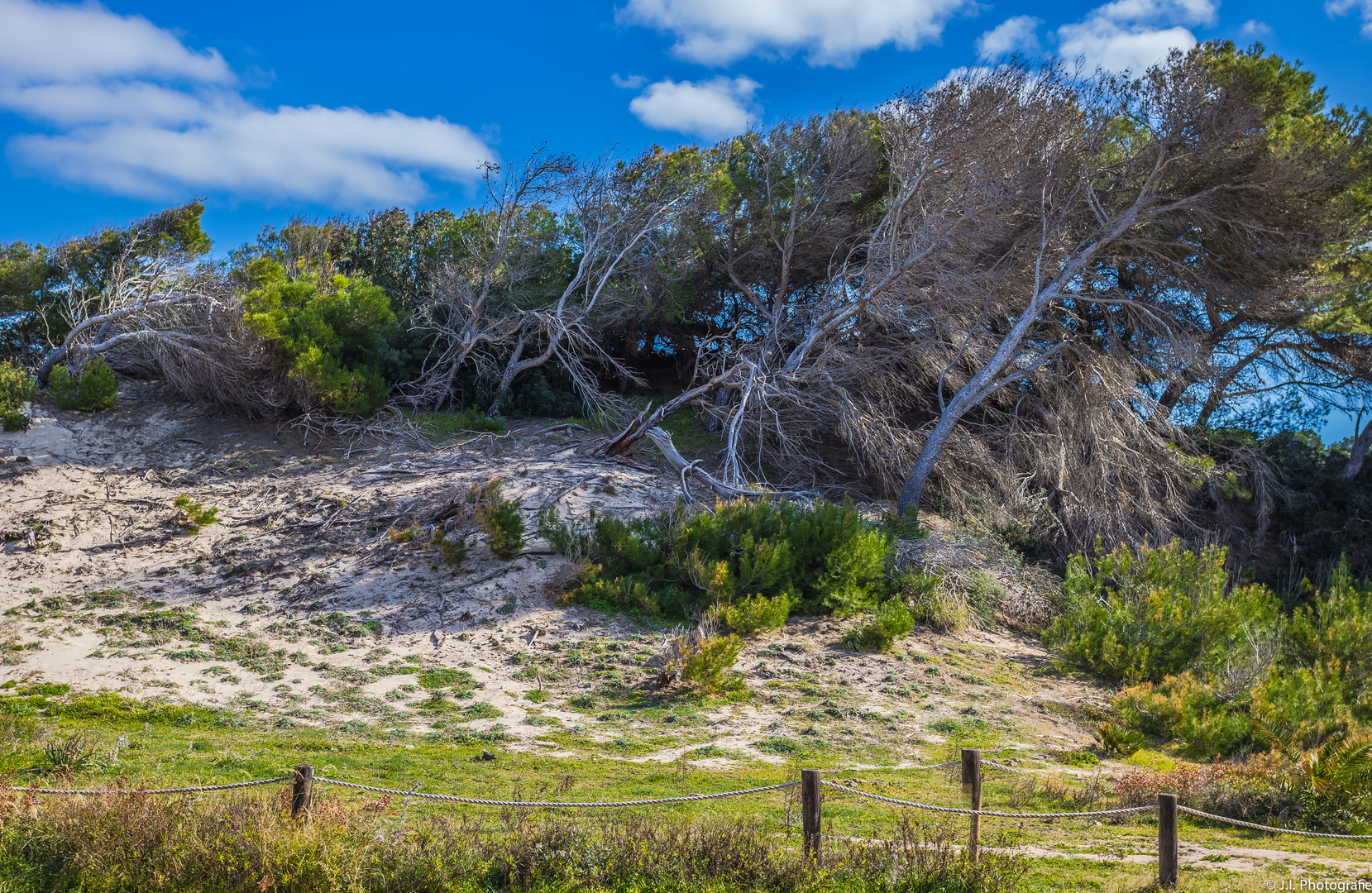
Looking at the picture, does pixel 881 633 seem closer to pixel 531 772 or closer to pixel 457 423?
pixel 531 772

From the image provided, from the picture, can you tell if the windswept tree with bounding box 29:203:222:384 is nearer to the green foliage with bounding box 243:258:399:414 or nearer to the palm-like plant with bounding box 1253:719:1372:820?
the green foliage with bounding box 243:258:399:414

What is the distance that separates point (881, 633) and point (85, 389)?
15.6m

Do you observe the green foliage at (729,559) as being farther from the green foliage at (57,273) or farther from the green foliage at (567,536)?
the green foliage at (57,273)

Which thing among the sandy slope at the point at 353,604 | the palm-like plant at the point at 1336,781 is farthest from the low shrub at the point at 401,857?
the palm-like plant at the point at 1336,781

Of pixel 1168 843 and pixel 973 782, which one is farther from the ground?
pixel 973 782

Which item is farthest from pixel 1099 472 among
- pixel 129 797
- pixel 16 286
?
pixel 16 286

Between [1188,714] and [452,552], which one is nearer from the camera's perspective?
[1188,714]

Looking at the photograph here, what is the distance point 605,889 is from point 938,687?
6537mm

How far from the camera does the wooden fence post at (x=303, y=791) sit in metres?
5.20

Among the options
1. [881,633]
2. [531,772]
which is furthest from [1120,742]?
[531,772]

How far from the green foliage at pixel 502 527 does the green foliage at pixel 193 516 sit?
14.8 feet

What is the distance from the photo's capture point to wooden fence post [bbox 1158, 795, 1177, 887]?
17.6 feet

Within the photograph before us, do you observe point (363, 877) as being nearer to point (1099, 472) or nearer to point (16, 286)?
point (1099, 472)

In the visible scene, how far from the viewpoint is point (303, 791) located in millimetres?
5234
